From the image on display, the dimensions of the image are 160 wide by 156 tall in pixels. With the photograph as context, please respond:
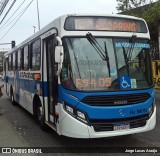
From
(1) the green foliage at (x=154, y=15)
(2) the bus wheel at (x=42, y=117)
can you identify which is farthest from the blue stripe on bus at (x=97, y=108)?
(1) the green foliage at (x=154, y=15)

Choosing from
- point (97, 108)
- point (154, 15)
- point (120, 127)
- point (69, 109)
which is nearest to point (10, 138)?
point (69, 109)

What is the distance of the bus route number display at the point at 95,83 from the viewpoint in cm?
668

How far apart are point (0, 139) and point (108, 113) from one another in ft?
10.4

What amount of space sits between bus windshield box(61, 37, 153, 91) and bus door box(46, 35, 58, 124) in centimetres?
72

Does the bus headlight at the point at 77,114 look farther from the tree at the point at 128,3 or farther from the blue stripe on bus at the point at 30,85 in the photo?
the tree at the point at 128,3

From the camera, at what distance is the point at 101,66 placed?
685cm

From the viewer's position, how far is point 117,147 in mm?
7344

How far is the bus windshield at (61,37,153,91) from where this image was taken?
265 inches

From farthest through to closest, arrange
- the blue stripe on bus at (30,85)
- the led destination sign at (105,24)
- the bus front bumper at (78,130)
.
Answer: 1. the blue stripe on bus at (30,85)
2. the led destination sign at (105,24)
3. the bus front bumper at (78,130)

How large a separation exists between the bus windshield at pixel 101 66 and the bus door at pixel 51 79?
72cm

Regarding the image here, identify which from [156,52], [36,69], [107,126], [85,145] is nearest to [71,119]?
[107,126]

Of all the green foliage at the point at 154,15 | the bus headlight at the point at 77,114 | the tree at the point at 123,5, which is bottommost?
the bus headlight at the point at 77,114

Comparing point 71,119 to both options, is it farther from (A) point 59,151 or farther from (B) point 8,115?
(B) point 8,115

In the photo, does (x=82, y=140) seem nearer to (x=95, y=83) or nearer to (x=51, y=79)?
(x=51, y=79)
